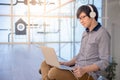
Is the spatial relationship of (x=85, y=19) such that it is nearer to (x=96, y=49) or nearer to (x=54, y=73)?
(x=96, y=49)

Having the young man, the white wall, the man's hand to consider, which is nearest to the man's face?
the young man

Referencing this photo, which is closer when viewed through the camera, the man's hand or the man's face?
the man's hand

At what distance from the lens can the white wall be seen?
4.28m

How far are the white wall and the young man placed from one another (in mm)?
2061

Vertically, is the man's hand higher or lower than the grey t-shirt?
lower

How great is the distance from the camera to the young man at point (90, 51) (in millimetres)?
1983

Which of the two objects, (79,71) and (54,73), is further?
(54,73)

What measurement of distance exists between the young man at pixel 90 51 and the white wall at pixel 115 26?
2.06 meters

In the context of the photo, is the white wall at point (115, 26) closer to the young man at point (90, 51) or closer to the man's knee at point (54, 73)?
the young man at point (90, 51)

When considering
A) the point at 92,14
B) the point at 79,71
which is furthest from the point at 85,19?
the point at 79,71

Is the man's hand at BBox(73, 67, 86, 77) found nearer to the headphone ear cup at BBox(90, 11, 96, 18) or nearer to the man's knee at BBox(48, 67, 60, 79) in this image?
the man's knee at BBox(48, 67, 60, 79)

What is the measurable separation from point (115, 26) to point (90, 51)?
2.53 metres

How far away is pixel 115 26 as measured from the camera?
4.52 m

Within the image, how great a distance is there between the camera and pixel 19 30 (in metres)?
9.98
